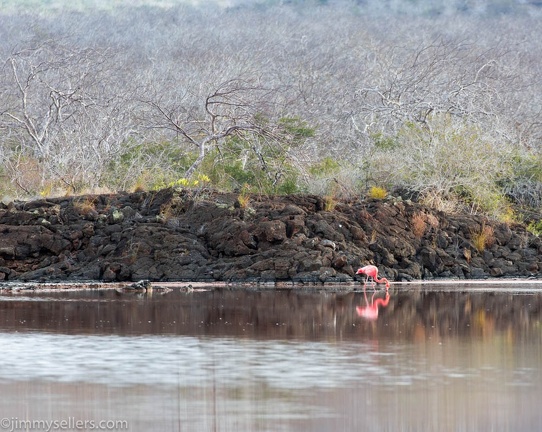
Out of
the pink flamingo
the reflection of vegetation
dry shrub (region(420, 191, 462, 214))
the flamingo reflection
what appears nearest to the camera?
the reflection of vegetation

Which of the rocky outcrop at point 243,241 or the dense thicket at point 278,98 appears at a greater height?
the dense thicket at point 278,98

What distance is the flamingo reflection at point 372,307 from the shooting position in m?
19.6

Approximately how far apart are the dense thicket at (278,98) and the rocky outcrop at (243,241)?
226 cm

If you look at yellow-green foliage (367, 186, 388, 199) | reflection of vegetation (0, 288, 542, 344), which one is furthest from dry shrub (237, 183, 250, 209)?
reflection of vegetation (0, 288, 542, 344)

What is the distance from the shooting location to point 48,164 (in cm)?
3784

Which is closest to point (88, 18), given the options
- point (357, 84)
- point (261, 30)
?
point (261, 30)

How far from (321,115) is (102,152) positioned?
126 feet

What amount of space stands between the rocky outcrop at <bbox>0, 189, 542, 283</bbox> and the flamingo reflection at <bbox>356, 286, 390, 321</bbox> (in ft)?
15.1

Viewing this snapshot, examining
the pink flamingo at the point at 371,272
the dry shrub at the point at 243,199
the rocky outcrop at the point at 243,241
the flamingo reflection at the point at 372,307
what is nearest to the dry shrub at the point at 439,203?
the rocky outcrop at the point at 243,241

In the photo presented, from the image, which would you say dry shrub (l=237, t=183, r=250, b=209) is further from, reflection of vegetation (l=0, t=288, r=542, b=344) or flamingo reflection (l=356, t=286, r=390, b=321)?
flamingo reflection (l=356, t=286, r=390, b=321)

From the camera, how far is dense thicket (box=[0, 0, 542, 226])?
36.8 metres

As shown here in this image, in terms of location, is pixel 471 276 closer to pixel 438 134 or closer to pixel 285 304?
pixel 438 134

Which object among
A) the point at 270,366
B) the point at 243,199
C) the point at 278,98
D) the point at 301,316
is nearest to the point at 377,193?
the point at 243,199

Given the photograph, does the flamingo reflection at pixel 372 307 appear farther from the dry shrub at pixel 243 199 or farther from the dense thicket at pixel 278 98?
the dense thicket at pixel 278 98
